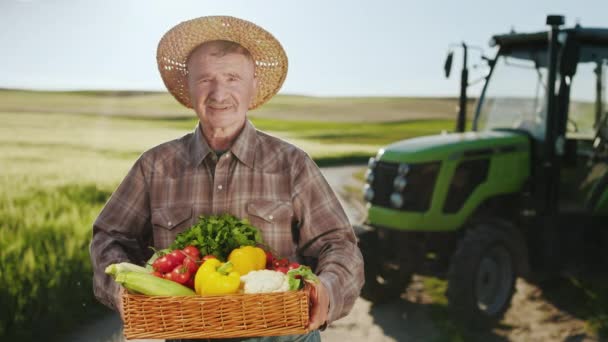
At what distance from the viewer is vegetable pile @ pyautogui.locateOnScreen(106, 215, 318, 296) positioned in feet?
6.00

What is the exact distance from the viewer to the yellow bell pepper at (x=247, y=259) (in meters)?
1.91

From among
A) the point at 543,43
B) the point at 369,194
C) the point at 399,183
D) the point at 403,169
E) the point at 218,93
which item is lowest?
the point at 369,194

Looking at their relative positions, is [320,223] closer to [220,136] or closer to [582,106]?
[220,136]

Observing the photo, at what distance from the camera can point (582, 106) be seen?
634 cm

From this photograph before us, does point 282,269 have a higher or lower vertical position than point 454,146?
higher

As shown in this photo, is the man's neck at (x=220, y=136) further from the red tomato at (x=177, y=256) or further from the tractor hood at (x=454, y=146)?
the tractor hood at (x=454, y=146)

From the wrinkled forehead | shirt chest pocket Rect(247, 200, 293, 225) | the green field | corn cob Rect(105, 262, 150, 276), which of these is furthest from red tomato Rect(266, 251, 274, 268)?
the green field

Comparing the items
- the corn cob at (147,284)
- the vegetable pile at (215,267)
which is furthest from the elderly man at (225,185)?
the corn cob at (147,284)

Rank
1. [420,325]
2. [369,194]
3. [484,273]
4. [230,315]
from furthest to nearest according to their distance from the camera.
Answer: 1. [369,194]
2. [484,273]
3. [420,325]
4. [230,315]

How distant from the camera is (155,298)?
1797mm

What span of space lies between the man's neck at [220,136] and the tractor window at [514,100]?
4.76m

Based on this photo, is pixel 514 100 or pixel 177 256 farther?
pixel 514 100

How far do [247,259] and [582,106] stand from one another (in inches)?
205

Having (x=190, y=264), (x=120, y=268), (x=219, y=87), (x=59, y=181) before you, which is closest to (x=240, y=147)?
(x=219, y=87)
